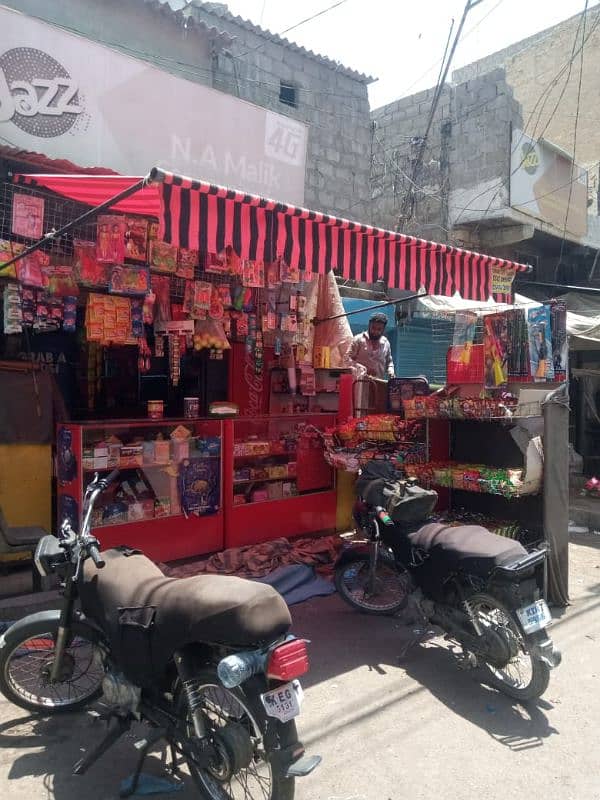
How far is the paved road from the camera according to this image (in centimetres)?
282

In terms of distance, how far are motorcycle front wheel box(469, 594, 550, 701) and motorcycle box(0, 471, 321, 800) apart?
1.56 m

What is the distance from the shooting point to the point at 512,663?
367 cm

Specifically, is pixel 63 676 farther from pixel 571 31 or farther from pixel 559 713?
pixel 571 31

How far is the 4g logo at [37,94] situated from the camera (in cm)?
617

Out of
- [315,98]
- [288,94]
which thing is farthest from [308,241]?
[315,98]

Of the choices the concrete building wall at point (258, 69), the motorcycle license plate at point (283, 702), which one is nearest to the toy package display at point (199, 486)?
the motorcycle license plate at point (283, 702)

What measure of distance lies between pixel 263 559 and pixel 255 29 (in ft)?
28.3

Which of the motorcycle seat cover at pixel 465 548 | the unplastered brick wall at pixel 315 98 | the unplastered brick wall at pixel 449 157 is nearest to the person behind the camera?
the motorcycle seat cover at pixel 465 548

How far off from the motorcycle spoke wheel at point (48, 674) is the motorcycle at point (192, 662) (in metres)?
0.06

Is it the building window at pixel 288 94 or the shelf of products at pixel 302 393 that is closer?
the shelf of products at pixel 302 393

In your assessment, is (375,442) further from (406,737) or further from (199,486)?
(406,737)

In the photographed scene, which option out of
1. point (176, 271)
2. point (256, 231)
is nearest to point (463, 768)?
point (256, 231)

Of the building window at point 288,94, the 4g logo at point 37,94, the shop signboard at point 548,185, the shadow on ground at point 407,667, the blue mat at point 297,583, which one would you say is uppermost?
the building window at point 288,94

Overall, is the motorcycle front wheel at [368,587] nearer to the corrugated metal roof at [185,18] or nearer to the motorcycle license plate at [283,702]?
the motorcycle license plate at [283,702]
